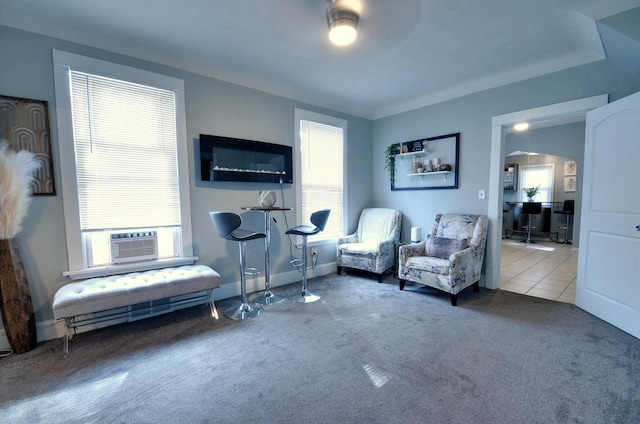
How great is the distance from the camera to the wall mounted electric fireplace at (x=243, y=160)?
2996mm

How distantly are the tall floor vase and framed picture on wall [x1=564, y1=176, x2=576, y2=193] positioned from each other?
9.77 meters

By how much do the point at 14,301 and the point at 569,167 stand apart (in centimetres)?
993

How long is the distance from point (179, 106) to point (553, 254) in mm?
6971

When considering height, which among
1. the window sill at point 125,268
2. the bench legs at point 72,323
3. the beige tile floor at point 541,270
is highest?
the window sill at point 125,268

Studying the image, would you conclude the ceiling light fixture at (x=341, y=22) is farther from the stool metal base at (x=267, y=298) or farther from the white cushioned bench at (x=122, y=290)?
the stool metal base at (x=267, y=298)

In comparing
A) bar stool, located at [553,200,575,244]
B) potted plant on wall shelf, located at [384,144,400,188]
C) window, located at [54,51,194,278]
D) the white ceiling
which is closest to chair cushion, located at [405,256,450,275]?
potted plant on wall shelf, located at [384,144,400,188]

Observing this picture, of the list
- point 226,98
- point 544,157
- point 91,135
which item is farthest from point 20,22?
point 544,157

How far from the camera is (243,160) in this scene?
3248 mm

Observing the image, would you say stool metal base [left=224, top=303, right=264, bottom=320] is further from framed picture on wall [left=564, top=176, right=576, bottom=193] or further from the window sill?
framed picture on wall [left=564, top=176, right=576, bottom=193]

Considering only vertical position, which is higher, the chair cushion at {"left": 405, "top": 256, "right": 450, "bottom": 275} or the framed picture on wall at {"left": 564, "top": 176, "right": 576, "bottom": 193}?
the framed picture on wall at {"left": 564, "top": 176, "right": 576, "bottom": 193}

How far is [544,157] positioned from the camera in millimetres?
7176

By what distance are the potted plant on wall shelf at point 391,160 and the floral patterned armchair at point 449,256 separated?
3.38 ft

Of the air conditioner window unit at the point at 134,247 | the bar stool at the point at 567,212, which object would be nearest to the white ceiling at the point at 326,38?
the air conditioner window unit at the point at 134,247

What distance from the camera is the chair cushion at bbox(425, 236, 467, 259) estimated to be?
3297 mm
